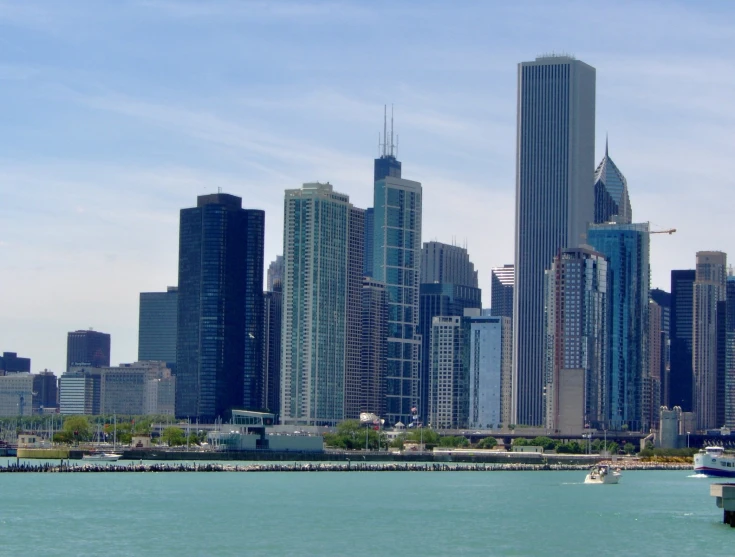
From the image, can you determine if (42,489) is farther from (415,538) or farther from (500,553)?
(500,553)

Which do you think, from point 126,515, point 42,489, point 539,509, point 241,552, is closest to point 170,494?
point 42,489

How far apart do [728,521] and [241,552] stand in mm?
40421

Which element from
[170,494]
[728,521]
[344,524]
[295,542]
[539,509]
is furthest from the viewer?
[170,494]

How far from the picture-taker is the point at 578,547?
369ft

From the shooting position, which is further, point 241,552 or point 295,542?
point 295,542

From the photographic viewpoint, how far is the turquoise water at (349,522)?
363ft

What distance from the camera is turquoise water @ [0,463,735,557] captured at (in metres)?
111

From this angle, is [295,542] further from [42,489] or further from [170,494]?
[42,489]

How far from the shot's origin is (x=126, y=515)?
457 feet

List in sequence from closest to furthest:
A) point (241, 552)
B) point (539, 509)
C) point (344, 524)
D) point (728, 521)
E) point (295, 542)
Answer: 1. point (241, 552)
2. point (295, 542)
3. point (728, 521)
4. point (344, 524)
5. point (539, 509)

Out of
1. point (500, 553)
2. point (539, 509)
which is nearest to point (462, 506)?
point (539, 509)

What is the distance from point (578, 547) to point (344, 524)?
82.0 ft

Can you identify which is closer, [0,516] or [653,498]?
[0,516]

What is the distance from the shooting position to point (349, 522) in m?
133
